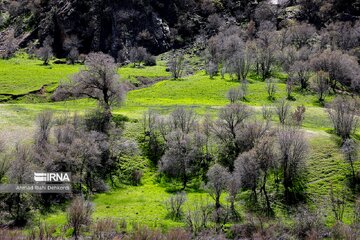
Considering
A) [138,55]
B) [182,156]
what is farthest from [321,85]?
[138,55]

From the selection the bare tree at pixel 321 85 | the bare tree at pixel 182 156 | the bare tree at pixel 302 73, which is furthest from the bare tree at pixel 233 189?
the bare tree at pixel 302 73

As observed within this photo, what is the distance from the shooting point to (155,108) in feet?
302

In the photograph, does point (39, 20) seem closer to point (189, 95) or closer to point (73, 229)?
point (189, 95)

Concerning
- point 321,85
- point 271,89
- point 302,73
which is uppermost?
point 302,73

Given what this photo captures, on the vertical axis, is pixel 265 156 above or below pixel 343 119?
below

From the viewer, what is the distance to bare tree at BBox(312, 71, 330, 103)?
10931 cm

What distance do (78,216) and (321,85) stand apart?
8096 centimetres

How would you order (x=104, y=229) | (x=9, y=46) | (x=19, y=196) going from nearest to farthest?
1. (x=104, y=229)
2. (x=19, y=196)
3. (x=9, y=46)

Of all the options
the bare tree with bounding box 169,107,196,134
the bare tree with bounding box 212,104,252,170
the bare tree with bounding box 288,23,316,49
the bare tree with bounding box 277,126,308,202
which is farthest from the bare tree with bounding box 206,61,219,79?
the bare tree with bounding box 277,126,308,202

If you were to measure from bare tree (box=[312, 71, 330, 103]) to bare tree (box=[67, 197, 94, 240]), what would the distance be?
78.1 meters

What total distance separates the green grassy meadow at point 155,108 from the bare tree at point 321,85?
2.55m

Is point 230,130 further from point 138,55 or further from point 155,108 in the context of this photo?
point 138,55

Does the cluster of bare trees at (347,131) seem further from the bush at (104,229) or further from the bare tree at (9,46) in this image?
the bare tree at (9,46)

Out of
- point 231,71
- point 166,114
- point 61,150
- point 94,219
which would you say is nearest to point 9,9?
point 231,71
